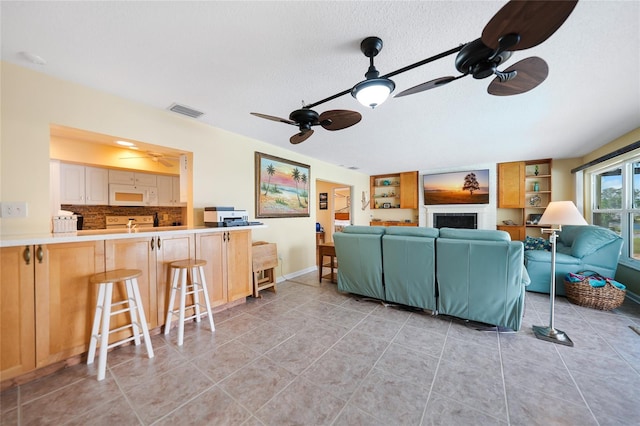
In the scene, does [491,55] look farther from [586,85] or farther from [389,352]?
[389,352]

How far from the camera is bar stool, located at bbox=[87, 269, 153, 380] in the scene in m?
1.74

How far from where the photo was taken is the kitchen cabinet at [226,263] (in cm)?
271

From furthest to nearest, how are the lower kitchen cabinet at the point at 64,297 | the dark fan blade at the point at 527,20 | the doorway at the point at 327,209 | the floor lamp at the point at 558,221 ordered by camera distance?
1. the doorway at the point at 327,209
2. the floor lamp at the point at 558,221
3. the lower kitchen cabinet at the point at 64,297
4. the dark fan blade at the point at 527,20

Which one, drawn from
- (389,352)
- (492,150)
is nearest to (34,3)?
(389,352)

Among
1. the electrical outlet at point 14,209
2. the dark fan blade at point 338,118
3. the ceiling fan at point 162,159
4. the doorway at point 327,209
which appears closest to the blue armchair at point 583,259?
the dark fan blade at point 338,118

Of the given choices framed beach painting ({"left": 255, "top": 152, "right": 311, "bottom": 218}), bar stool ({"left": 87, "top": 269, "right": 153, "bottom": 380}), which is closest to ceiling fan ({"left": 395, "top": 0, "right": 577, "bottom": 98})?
bar stool ({"left": 87, "top": 269, "right": 153, "bottom": 380})

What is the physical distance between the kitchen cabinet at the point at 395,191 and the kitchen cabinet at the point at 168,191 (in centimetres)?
526

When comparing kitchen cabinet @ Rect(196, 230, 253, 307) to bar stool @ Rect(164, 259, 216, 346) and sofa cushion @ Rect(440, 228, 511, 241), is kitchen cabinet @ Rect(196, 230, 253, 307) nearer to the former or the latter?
bar stool @ Rect(164, 259, 216, 346)

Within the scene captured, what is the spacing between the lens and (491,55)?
3.98 feet

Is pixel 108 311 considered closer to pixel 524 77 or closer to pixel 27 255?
pixel 27 255

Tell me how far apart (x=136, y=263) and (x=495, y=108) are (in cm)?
403

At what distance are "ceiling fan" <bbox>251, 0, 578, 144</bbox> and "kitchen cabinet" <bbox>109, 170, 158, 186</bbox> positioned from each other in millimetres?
4062

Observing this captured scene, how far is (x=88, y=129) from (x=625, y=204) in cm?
684

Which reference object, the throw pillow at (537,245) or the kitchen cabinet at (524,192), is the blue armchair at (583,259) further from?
the kitchen cabinet at (524,192)
